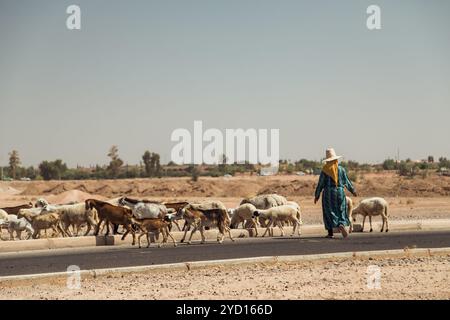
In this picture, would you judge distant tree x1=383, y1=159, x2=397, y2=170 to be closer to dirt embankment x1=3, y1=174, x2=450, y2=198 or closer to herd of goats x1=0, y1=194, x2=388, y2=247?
dirt embankment x1=3, y1=174, x2=450, y2=198

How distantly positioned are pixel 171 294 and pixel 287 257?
16.1 feet

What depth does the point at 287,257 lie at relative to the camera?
1658 centimetres

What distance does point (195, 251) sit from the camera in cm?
1891

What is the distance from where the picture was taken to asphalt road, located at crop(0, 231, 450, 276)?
650 inches

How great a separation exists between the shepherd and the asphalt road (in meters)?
0.53

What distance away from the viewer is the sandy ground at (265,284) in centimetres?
1207

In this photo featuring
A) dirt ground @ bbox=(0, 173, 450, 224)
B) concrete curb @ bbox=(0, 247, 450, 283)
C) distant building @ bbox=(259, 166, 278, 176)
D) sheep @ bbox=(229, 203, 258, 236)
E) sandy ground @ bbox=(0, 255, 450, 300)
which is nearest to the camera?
sandy ground @ bbox=(0, 255, 450, 300)

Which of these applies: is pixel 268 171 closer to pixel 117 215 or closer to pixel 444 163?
pixel 444 163

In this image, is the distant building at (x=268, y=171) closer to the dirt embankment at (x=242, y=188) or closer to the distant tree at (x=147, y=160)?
the distant tree at (x=147, y=160)

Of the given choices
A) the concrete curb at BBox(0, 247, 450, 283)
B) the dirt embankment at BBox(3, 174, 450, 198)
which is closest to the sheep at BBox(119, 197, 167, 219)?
the concrete curb at BBox(0, 247, 450, 283)
